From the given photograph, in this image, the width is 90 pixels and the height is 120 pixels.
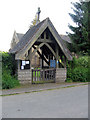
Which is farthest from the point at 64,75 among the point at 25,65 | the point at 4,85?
the point at 4,85

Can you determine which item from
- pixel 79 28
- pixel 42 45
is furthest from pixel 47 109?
pixel 79 28

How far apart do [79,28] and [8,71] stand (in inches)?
534

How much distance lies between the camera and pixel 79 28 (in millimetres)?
18625

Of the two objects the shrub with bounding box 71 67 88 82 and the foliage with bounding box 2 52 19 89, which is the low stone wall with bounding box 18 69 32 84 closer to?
the foliage with bounding box 2 52 19 89

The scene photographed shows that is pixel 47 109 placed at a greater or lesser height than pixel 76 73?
lesser

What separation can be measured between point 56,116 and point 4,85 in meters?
4.77

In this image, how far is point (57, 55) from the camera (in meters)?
10.1

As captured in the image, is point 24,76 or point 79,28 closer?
point 24,76

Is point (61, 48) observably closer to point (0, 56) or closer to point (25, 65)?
point (25, 65)

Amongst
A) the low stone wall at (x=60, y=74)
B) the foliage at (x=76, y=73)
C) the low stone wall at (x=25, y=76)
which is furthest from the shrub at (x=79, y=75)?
the low stone wall at (x=25, y=76)

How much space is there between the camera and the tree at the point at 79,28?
16922 mm

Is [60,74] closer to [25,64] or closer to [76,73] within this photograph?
[76,73]

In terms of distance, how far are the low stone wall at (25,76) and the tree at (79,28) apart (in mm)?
10526

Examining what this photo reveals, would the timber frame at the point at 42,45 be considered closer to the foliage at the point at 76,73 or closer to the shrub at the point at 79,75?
the foliage at the point at 76,73
